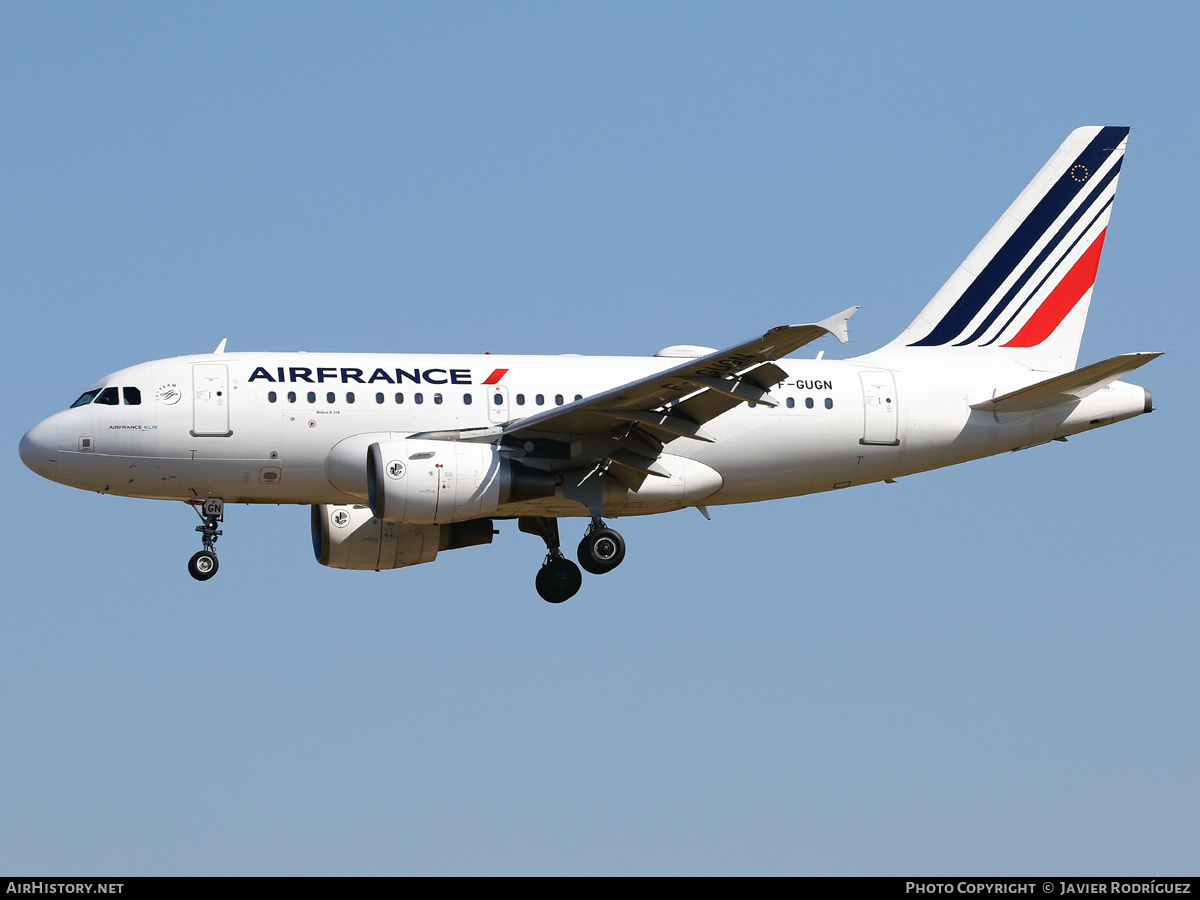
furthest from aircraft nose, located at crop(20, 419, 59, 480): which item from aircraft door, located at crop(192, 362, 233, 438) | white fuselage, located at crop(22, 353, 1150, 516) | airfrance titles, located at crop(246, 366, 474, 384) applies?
airfrance titles, located at crop(246, 366, 474, 384)

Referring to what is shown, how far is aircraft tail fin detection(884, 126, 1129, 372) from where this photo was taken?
127 feet

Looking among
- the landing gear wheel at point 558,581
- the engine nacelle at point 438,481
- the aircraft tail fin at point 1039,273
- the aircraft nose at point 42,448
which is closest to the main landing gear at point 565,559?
the landing gear wheel at point 558,581

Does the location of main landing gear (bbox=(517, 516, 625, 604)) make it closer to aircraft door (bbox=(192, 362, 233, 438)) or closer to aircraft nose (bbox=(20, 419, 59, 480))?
aircraft door (bbox=(192, 362, 233, 438))

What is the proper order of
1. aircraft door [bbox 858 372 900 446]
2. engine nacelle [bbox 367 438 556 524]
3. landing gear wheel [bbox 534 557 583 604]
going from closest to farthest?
1. engine nacelle [bbox 367 438 556 524]
2. aircraft door [bbox 858 372 900 446]
3. landing gear wheel [bbox 534 557 583 604]

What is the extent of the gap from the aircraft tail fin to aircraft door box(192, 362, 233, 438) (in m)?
14.8

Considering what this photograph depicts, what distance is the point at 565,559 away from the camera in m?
37.1

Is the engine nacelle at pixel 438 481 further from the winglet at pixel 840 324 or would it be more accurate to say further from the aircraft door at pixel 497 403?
the winglet at pixel 840 324

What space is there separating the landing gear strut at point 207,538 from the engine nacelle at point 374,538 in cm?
337

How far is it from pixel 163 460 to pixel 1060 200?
839 inches

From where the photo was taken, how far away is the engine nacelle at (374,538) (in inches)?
1468
